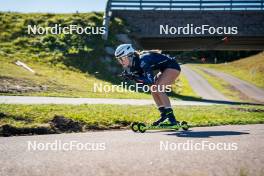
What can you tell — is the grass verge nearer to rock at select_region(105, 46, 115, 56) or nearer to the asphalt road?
the asphalt road

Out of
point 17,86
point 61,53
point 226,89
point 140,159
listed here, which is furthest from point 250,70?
point 140,159

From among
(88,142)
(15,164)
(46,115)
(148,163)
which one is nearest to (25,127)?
(46,115)

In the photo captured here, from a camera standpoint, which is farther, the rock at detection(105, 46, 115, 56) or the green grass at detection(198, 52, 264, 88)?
the green grass at detection(198, 52, 264, 88)

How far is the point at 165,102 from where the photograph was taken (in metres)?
8.62

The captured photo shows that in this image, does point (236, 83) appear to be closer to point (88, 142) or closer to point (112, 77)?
point (112, 77)

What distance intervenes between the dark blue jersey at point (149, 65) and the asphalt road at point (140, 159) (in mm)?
2251

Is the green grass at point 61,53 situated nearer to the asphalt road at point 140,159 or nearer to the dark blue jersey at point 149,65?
the dark blue jersey at point 149,65

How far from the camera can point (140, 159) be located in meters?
4.74

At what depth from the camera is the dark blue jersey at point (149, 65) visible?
831 centimetres

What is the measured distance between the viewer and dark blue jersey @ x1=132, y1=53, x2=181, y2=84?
8312 millimetres

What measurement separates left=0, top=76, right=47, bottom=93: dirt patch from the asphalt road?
13.3 metres

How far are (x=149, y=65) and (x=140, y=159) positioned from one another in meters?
3.87

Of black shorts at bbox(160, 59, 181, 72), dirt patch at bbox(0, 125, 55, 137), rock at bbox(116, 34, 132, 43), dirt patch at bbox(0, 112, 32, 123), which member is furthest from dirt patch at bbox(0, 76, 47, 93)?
rock at bbox(116, 34, 132, 43)

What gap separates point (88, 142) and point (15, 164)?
1.99 metres
